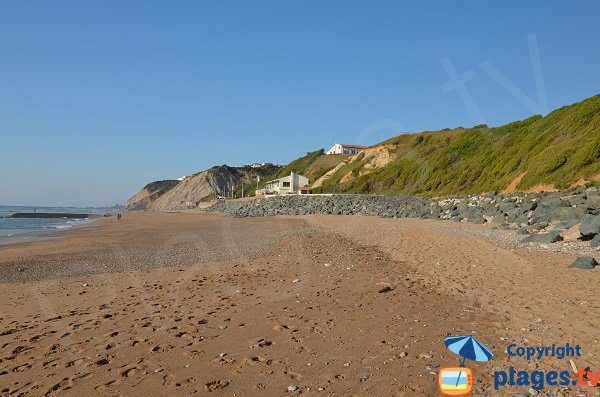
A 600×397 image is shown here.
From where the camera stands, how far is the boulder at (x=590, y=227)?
1250 cm

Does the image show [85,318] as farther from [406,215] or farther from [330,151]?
[330,151]

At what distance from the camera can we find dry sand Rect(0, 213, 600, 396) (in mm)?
4754

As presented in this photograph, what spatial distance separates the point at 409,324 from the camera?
643cm

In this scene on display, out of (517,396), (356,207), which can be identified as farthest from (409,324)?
(356,207)

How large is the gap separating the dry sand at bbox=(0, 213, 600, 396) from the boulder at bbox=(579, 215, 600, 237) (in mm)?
2683

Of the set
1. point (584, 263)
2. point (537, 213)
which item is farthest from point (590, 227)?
point (537, 213)

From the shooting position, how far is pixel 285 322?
678 centimetres

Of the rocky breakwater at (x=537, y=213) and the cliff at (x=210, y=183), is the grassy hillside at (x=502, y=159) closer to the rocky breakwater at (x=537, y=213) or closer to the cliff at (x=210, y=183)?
the rocky breakwater at (x=537, y=213)

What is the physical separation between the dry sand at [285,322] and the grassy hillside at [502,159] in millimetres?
20159

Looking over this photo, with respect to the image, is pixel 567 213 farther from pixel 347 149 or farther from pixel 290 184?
pixel 347 149

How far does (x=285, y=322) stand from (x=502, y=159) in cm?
3827

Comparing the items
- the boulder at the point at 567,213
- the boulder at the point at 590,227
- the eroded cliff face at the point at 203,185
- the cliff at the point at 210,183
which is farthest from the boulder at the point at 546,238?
the eroded cliff face at the point at 203,185

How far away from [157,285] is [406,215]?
22.2 m

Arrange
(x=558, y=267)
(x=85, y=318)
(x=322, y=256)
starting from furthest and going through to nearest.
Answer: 1. (x=322, y=256)
2. (x=558, y=267)
3. (x=85, y=318)
